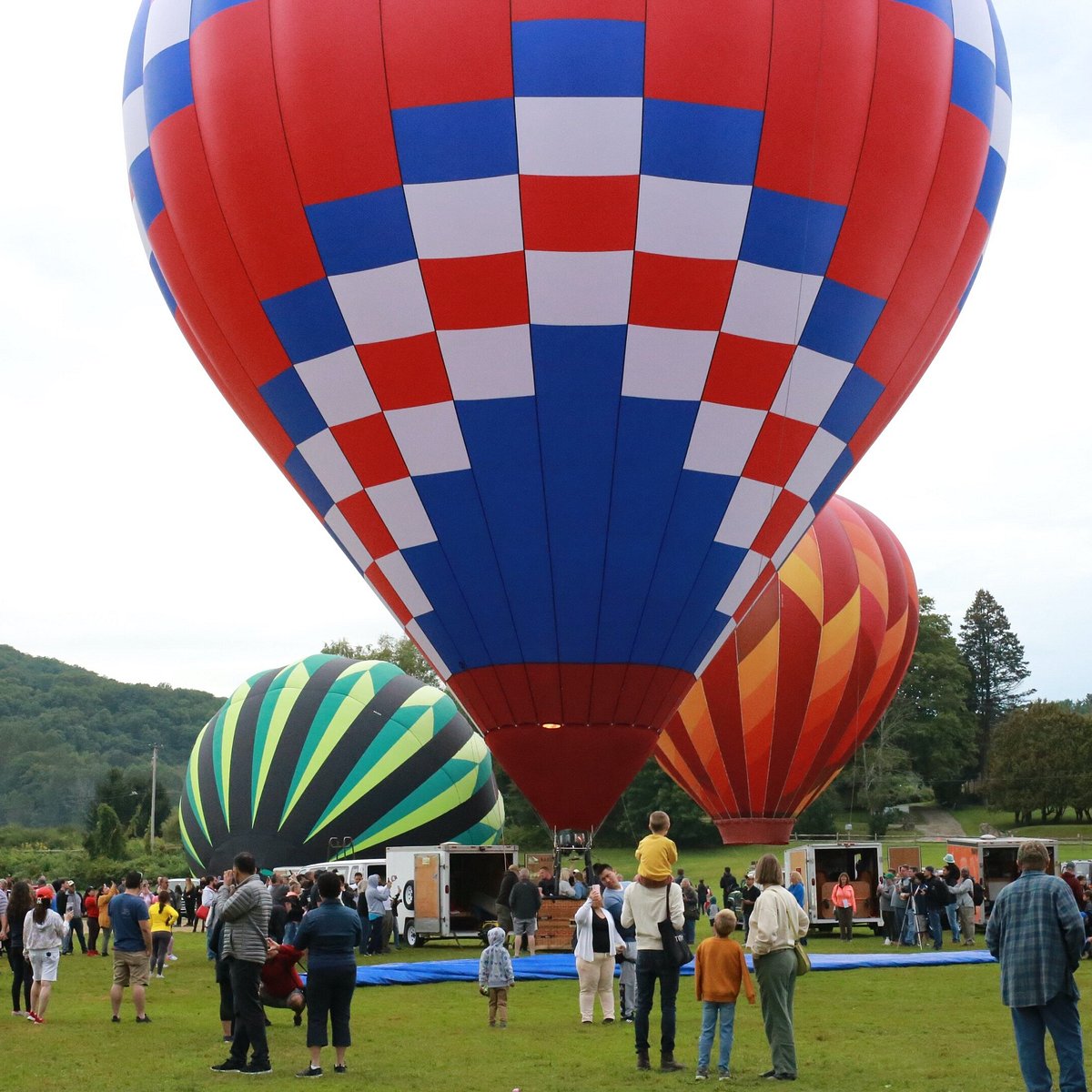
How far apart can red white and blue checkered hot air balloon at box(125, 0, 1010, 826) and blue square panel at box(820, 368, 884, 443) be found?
34 millimetres

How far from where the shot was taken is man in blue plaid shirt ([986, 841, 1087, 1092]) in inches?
214

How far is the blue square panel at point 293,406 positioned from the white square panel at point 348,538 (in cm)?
68

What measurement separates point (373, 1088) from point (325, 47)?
24.2ft

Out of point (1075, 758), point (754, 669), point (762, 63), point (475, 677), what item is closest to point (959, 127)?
point (762, 63)

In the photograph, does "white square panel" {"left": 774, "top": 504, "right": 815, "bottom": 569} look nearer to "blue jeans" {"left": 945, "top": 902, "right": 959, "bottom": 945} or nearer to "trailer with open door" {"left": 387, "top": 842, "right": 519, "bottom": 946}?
"blue jeans" {"left": 945, "top": 902, "right": 959, "bottom": 945}

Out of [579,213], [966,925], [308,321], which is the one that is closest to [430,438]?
[308,321]

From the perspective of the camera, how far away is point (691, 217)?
10914 millimetres

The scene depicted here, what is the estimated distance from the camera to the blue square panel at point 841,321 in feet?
38.0

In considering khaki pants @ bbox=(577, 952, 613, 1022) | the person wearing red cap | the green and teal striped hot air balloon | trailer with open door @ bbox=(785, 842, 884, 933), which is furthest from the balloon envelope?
the person wearing red cap

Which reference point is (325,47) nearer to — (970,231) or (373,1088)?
(970,231)

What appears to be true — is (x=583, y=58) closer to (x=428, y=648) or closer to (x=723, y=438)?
(x=723, y=438)

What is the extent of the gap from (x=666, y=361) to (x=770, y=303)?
3.02ft

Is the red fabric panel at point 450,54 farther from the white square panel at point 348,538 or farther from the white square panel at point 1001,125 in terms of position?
the white square panel at point 1001,125

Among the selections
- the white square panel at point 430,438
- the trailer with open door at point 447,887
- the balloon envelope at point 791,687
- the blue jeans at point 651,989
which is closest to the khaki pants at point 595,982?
the blue jeans at point 651,989
